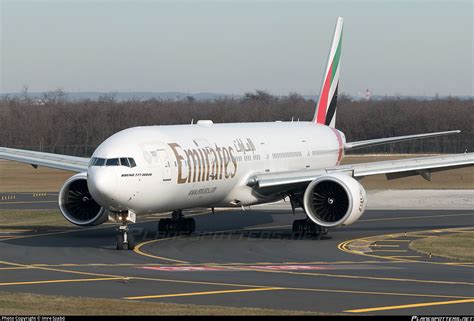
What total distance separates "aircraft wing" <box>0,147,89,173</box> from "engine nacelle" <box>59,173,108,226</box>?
3.00 meters

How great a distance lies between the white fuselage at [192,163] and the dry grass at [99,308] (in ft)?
31.7

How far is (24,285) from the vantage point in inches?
1110

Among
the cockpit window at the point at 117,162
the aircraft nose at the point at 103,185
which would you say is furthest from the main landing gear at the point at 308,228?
the aircraft nose at the point at 103,185

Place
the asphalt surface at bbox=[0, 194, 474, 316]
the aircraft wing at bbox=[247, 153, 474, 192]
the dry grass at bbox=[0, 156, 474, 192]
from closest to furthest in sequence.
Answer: the asphalt surface at bbox=[0, 194, 474, 316] < the aircraft wing at bbox=[247, 153, 474, 192] < the dry grass at bbox=[0, 156, 474, 192]

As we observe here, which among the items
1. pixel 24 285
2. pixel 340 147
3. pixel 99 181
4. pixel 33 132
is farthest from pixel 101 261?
pixel 33 132

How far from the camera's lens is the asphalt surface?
25.4 m

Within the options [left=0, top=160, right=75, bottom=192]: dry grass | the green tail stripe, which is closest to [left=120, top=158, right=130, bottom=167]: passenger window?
the green tail stripe

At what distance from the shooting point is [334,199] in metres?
40.4

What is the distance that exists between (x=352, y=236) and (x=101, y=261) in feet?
40.6

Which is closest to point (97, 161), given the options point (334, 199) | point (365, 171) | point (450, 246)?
point (334, 199)

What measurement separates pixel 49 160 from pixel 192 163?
10186 millimetres

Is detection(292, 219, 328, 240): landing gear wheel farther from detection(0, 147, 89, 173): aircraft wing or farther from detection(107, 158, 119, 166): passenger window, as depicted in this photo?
detection(107, 158, 119, 166): passenger window

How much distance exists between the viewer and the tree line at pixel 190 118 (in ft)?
390

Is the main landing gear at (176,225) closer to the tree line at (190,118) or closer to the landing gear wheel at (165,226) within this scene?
the landing gear wheel at (165,226)
